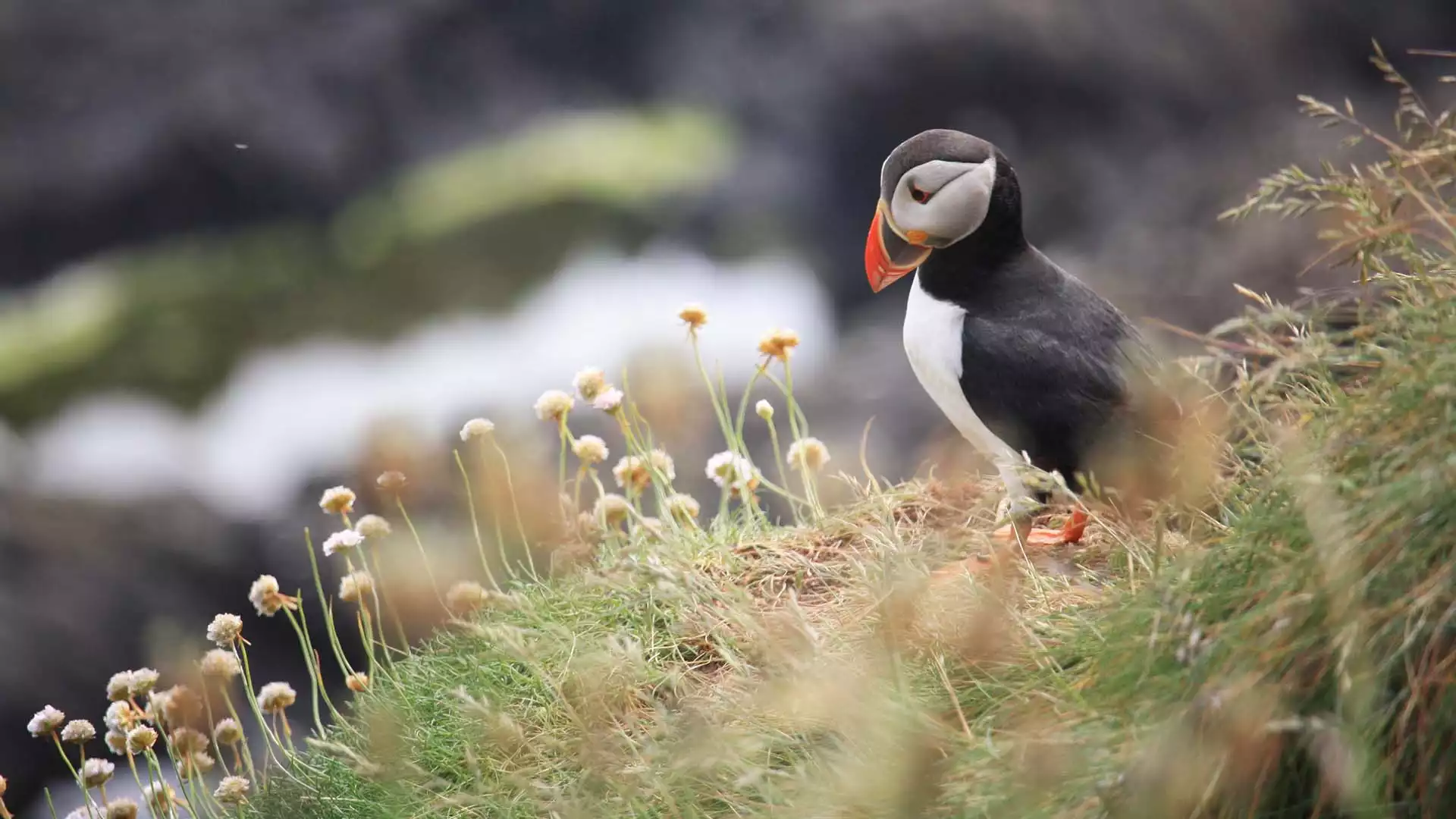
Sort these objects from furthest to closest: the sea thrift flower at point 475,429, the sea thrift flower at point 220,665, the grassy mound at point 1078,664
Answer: the sea thrift flower at point 475,429 < the sea thrift flower at point 220,665 < the grassy mound at point 1078,664

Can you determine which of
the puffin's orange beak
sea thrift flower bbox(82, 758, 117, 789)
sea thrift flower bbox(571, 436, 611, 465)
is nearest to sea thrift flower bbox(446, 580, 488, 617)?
sea thrift flower bbox(571, 436, 611, 465)

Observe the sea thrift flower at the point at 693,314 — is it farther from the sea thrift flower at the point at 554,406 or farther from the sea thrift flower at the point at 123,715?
the sea thrift flower at the point at 123,715

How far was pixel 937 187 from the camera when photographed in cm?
203

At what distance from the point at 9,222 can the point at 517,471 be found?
25.8ft

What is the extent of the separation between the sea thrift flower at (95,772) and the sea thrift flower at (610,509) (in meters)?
0.87

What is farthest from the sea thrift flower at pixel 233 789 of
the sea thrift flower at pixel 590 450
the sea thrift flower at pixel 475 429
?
the sea thrift flower at pixel 590 450

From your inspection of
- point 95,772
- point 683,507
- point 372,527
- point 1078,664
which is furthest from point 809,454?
point 95,772

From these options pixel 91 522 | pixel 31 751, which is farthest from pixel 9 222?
pixel 31 751

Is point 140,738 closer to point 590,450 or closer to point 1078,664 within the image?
point 590,450

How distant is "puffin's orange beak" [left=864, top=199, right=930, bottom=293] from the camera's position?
212 centimetres

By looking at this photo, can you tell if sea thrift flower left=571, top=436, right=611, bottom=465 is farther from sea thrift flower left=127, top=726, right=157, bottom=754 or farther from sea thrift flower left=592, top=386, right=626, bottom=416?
sea thrift flower left=127, top=726, right=157, bottom=754

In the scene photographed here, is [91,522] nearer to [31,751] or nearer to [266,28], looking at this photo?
[31,751]

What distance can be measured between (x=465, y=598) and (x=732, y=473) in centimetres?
56

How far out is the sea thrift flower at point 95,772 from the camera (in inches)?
73.2
